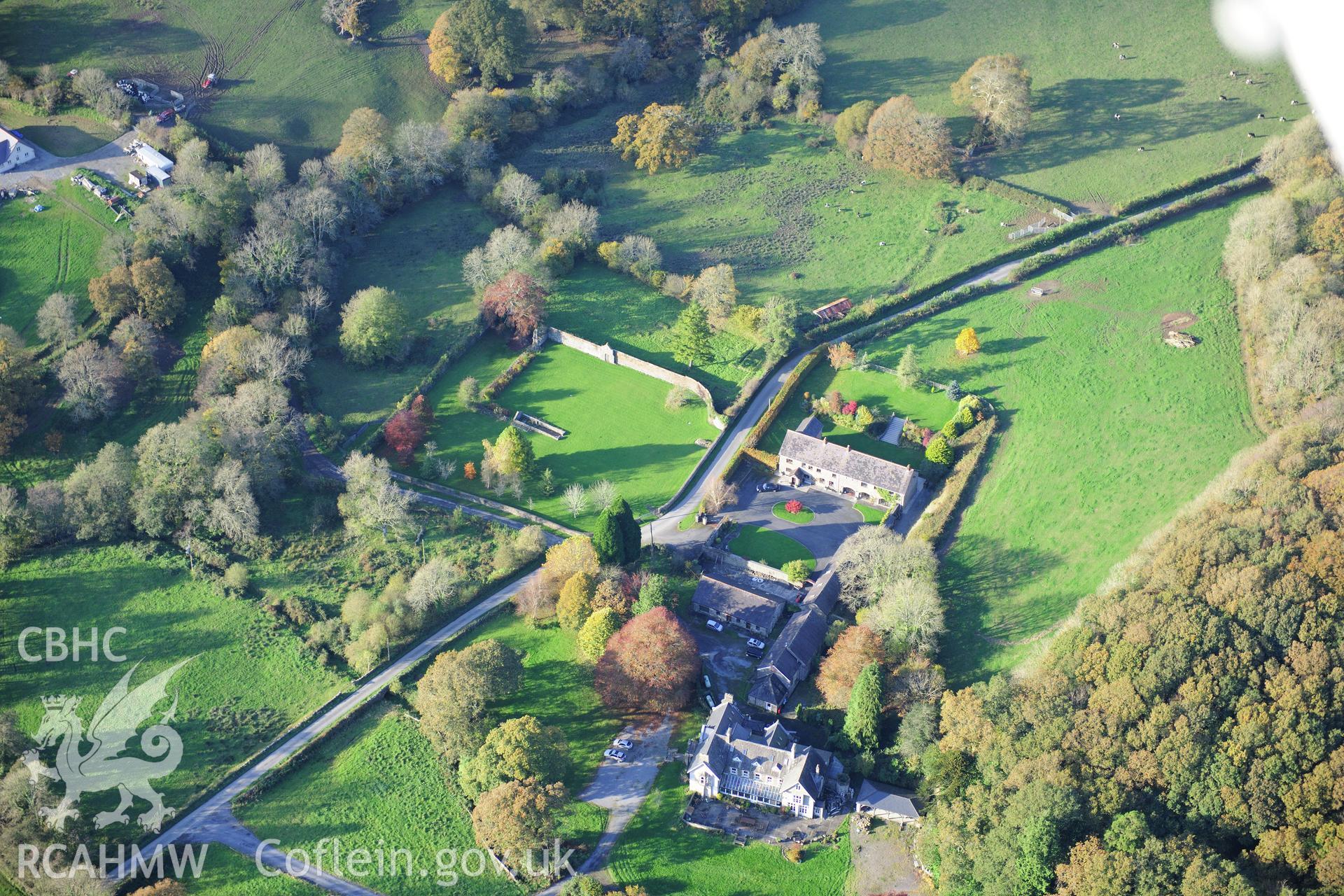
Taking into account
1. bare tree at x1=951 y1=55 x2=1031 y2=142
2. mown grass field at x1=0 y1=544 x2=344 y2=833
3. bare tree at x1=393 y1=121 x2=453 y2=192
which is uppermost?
bare tree at x1=951 y1=55 x2=1031 y2=142

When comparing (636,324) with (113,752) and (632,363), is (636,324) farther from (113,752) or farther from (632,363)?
(113,752)

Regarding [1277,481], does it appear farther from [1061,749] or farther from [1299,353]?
[1061,749]

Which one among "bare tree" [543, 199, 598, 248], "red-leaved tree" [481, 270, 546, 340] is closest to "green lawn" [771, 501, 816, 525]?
"red-leaved tree" [481, 270, 546, 340]

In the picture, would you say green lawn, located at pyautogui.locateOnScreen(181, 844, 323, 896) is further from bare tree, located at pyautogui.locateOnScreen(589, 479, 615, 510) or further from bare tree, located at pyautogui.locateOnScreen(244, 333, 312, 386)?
bare tree, located at pyautogui.locateOnScreen(244, 333, 312, 386)

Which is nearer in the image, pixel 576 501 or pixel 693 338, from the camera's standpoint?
pixel 576 501

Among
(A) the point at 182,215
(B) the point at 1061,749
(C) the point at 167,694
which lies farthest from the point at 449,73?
(B) the point at 1061,749

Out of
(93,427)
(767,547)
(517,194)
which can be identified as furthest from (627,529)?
(93,427)
